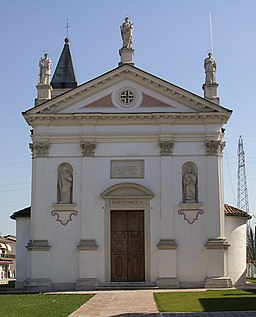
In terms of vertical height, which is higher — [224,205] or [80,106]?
[80,106]

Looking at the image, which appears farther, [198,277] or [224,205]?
[224,205]

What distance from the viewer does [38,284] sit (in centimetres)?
2989

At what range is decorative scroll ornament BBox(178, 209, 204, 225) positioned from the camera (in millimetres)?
30625

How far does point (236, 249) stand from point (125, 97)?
32.5ft

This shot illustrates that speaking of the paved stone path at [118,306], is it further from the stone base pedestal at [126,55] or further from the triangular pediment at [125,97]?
the stone base pedestal at [126,55]

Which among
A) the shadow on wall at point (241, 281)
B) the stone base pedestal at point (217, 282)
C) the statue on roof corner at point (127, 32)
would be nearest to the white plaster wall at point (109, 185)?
the stone base pedestal at point (217, 282)

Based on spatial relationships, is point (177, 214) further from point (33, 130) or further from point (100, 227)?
point (33, 130)

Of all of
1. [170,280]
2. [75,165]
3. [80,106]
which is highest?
[80,106]

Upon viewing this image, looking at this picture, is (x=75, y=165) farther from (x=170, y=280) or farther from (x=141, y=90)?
(x=170, y=280)

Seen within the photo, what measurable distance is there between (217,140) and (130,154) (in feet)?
15.0

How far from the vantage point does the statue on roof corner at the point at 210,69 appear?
106ft

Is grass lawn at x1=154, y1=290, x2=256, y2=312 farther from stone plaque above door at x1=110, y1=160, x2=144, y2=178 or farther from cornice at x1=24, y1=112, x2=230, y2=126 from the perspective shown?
cornice at x1=24, y1=112, x2=230, y2=126

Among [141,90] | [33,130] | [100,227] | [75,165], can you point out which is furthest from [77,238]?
[141,90]

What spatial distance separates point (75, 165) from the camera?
103ft
